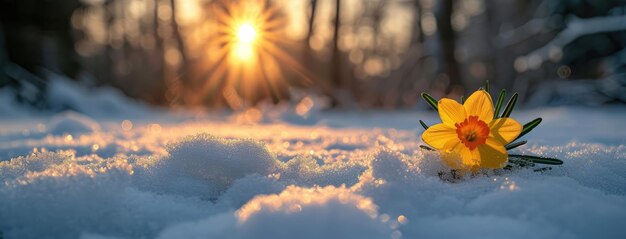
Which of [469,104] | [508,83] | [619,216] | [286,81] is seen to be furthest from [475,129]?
[286,81]

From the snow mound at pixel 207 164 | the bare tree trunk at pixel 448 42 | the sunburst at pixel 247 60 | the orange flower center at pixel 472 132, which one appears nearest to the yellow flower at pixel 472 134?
the orange flower center at pixel 472 132

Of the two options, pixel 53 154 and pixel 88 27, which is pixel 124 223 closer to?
pixel 53 154

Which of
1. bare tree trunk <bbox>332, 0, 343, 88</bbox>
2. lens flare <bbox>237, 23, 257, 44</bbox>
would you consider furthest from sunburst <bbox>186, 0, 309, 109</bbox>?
bare tree trunk <bbox>332, 0, 343, 88</bbox>

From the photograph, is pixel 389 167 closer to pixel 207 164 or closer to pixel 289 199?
pixel 289 199

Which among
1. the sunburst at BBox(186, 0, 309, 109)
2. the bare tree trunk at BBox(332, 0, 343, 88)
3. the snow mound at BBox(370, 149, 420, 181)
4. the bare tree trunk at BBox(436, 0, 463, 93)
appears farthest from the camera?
the sunburst at BBox(186, 0, 309, 109)

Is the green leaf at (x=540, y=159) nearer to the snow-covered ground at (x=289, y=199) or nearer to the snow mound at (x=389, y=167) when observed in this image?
the snow-covered ground at (x=289, y=199)

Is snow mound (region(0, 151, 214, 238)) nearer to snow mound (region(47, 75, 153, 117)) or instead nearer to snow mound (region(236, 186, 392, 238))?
snow mound (region(236, 186, 392, 238))
